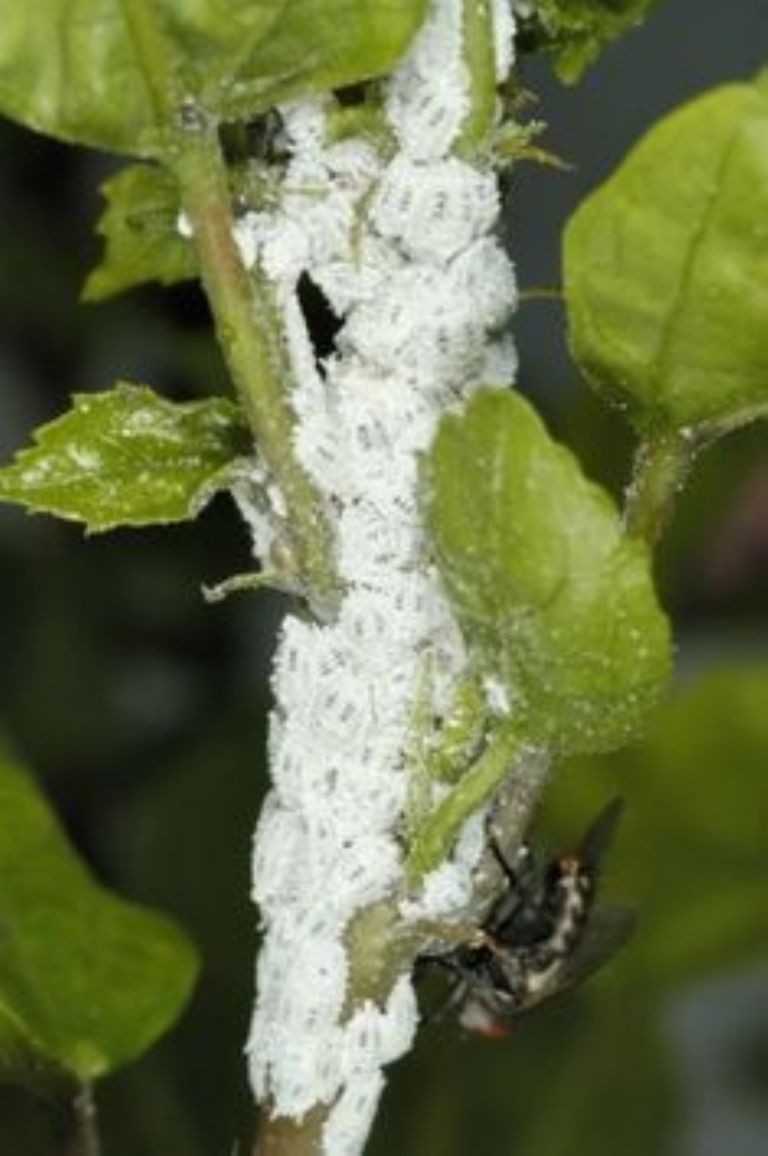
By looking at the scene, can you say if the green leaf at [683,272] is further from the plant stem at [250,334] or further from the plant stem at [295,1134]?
the plant stem at [295,1134]

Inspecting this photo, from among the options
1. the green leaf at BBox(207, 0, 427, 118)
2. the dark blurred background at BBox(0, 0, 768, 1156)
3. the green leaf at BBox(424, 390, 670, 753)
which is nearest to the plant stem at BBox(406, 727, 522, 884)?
the green leaf at BBox(424, 390, 670, 753)

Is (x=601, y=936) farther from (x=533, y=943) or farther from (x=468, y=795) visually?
(x=468, y=795)

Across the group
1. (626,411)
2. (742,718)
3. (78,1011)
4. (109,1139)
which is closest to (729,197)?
(626,411)

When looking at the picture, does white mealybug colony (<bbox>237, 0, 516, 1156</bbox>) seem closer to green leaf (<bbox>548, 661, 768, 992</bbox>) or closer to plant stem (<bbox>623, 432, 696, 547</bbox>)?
plant stem (<bbox>623, 432, 696, 547</bbox>)

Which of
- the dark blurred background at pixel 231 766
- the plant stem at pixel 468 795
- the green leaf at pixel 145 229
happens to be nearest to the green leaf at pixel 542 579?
the plant stem at pixel 468 795

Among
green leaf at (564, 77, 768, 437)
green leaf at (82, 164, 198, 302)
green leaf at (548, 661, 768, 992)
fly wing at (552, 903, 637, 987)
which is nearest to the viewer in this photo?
green leaf at (564, 77, 768, 437)
